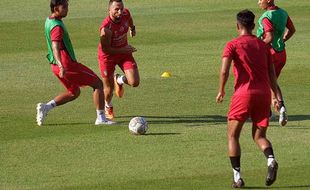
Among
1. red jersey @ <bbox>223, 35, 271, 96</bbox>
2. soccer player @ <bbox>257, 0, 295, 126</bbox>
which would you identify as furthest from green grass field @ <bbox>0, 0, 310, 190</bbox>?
red jersey @ <bbox>223, 35, 271, 96</bbox>

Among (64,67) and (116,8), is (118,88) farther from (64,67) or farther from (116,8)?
(116,8)

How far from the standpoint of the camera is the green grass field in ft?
46.5

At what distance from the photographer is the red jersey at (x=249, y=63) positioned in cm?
1337

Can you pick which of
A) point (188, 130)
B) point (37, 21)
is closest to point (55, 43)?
point (188, 130)

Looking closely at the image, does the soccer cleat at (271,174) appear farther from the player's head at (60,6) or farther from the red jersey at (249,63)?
the player's head at (60,6)

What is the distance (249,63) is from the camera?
43.9 ft

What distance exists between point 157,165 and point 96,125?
3.39 meters

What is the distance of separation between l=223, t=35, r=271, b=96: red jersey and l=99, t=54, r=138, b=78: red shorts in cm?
546

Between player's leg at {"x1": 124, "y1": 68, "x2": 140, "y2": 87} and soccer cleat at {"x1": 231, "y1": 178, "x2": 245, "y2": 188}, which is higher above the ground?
player's leg at {"x1": 124, "y1": 68, "x2": 140, "y2": 87}

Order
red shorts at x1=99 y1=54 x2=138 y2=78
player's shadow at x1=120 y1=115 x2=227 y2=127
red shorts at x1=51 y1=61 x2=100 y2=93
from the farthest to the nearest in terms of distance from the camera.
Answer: red shorts at x1=99 y1=54 x2=138 y2=78, player's shadow at x1=120 y1=115 x2=227 y2=127, red shorts at x1=51 y1=61 x2=100 y2=93

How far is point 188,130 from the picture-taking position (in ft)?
57.2

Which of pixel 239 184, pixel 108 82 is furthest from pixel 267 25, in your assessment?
pixel 239 184

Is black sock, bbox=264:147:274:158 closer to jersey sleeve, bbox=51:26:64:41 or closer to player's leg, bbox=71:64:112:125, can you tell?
player's leg, bbox=71:64:112:125

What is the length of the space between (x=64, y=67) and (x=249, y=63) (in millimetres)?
5396
